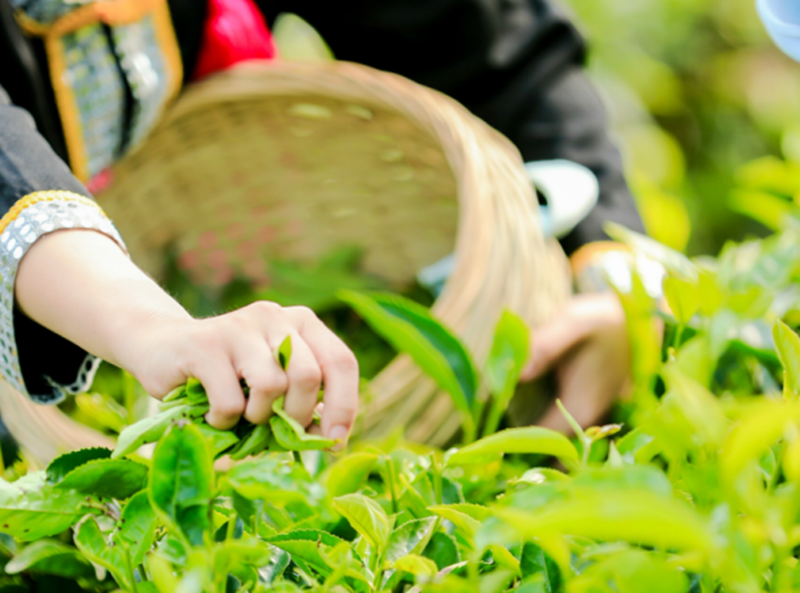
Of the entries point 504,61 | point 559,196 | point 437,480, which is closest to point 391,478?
point 437,480

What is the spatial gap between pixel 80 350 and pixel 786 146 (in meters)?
0.56

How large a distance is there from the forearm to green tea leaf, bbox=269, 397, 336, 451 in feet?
0.20

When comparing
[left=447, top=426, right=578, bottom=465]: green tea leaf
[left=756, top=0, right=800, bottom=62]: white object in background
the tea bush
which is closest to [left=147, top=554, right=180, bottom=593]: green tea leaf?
the tea bush

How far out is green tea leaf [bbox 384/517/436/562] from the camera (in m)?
0.23

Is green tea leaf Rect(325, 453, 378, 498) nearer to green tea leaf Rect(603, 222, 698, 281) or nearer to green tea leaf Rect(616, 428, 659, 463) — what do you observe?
green tea leaf Rect(616, 428, 659, 463)

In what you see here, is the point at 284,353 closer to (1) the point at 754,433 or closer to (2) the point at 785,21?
(1) the point at 754,433

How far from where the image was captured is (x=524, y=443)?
0.23 m

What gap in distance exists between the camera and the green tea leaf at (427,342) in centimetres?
34

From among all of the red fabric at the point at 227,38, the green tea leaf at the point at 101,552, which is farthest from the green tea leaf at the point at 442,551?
the red fabric at the point at 227,38

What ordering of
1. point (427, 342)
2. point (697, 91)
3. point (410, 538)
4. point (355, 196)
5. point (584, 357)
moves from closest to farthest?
point (410, 538)
point (427, 342)
point (584, 357)
point (355, 196)
point (697, 91)

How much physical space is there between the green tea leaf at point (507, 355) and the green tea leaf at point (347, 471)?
0.35 ft

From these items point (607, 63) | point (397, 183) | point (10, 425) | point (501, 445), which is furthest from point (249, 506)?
point (607, 63)

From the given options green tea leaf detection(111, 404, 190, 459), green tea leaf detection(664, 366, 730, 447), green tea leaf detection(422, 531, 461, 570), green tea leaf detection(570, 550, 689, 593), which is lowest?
green tea leaf detection(422, 531, 461, 570)

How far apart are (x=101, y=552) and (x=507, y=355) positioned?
0.67 ft
